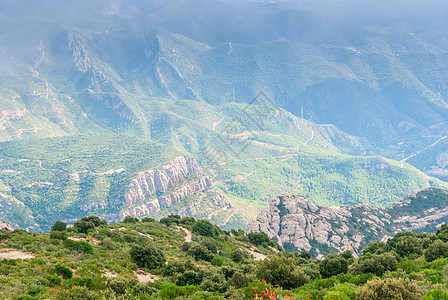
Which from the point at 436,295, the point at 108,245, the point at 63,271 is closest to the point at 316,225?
the point at 108,245

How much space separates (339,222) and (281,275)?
67753 millimetres

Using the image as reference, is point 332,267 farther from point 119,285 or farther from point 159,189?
point 159,189

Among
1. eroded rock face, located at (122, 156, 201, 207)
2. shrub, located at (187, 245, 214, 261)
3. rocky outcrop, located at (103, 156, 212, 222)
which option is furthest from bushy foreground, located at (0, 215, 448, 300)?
eroded rock face, located at (122, 156, 201, 207)

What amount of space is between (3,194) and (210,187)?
101808 mm

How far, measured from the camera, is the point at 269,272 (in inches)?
1009

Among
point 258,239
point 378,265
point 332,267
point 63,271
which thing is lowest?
point 378,265

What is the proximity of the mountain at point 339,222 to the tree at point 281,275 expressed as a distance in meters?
54.2

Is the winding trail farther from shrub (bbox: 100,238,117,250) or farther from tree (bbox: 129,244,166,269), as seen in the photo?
tree (bbox: 129,244,166,269)

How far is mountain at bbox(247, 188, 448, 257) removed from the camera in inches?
3174

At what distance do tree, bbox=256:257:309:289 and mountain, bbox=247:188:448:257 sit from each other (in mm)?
54201

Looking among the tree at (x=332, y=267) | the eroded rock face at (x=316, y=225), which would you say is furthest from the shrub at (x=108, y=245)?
the eroded rock face at (x=316, y=225)

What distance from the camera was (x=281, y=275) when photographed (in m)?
25.7

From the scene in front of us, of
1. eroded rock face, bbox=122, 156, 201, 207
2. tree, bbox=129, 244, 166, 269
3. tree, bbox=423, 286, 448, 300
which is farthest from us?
eroded rock face, bbox=122, 156, 201, 207

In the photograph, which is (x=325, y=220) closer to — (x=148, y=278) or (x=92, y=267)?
(x=148, y=278)
